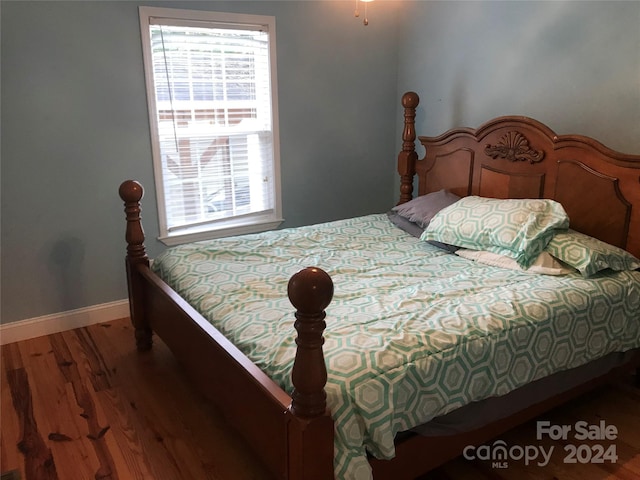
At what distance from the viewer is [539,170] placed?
2873mm

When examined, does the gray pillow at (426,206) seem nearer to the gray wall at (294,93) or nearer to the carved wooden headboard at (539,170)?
the carved wooden headboard at (539,170)

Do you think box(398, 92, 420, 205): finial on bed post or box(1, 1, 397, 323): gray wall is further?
box(398, 92, 420, 205): finial on bed post

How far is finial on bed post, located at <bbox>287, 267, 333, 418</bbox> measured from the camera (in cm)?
138

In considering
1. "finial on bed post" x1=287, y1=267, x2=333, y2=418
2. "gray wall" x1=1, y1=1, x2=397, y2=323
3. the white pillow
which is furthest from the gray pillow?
"finial on bed post" x1=287, y1=267, x2=333, y2=418

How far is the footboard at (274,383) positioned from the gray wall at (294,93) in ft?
3.28

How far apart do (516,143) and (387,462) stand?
1989 millimetres

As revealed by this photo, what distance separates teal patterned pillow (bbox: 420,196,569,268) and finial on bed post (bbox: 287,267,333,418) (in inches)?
55.3

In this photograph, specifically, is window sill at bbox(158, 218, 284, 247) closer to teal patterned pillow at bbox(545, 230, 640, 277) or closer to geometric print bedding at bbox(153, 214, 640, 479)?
geometric print bedding at bbox(153, 214, 640, 479)

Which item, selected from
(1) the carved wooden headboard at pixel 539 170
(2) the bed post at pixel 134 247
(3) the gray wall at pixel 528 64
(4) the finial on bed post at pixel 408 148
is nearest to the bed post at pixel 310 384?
(2) the bed post at pixel 134 247

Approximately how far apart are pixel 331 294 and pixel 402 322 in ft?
1.84

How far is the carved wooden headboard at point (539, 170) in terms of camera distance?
99.4 inches

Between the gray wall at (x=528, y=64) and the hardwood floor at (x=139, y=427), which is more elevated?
the gray wall at (x=528, y=64)

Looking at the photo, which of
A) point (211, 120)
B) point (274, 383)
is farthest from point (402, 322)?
point (211, 120)

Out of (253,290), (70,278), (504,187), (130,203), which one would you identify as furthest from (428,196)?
(70,278)
